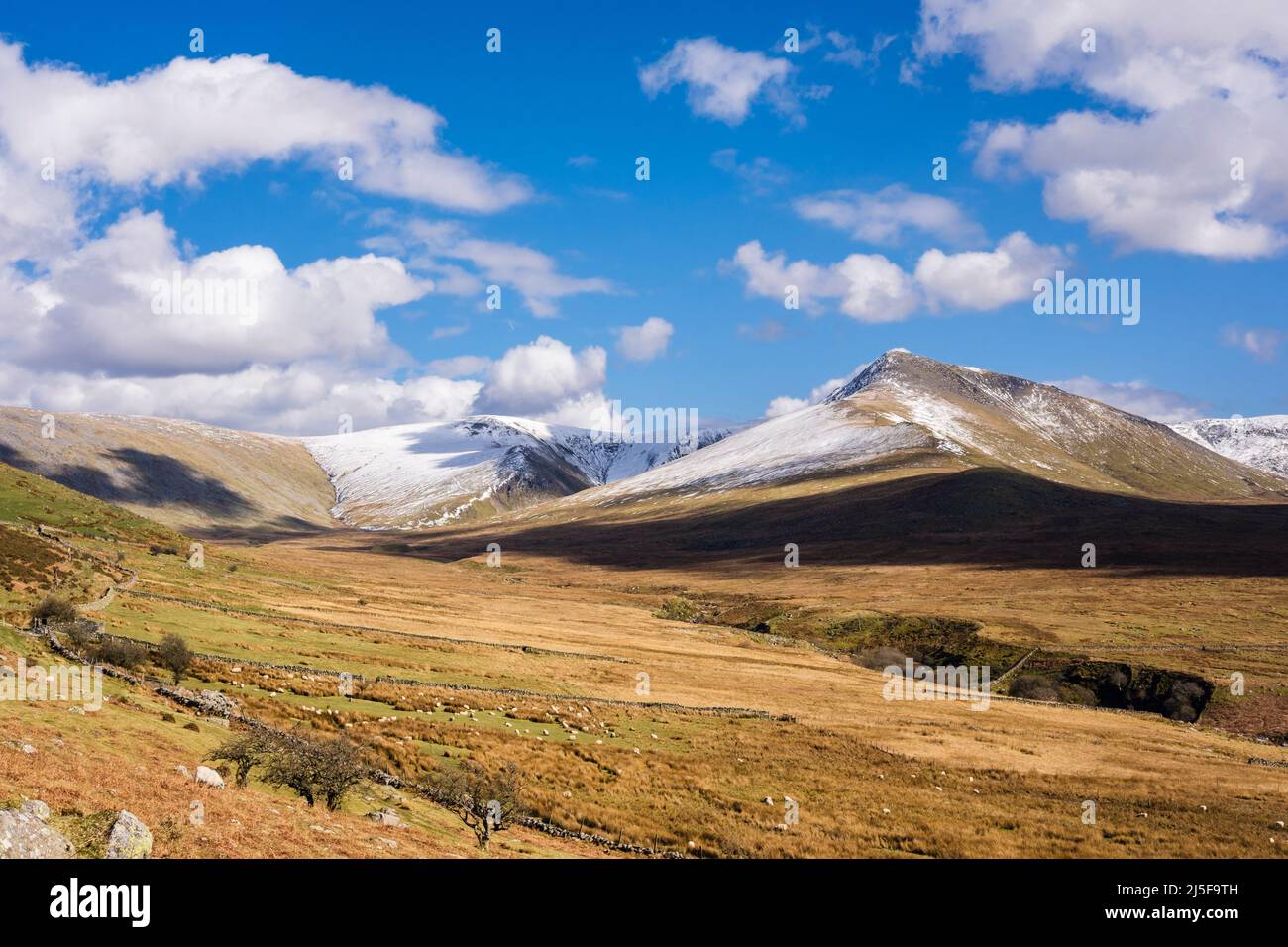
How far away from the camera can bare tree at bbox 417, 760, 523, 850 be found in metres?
28.8

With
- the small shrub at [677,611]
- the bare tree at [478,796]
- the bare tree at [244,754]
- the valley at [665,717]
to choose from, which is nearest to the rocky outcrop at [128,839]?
the valley at [665,717]

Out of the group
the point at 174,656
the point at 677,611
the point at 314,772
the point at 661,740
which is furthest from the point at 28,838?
the point at 677,611

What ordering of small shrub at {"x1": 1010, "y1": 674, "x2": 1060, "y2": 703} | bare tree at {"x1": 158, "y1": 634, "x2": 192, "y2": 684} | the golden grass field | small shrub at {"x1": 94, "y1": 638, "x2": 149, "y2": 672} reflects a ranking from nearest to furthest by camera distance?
the golden grass field → small shrub at {"x1": 94, "y1": 638, "x2": 149, "y2": 672} → bare tree at {"x1": 158, "y1": 634, "x2": 192, "y2": 684} → small shrub at {"x1": 1010, "y1": 674, "x2": 1060, "y2": 703}

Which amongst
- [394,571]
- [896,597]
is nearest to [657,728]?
[896,597]

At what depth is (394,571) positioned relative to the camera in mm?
190125

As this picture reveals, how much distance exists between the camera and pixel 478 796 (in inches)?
1183

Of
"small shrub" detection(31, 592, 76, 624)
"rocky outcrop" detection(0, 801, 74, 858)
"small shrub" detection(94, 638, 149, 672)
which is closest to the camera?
"rocky outcrop" detection(0, 801, 74, 858)

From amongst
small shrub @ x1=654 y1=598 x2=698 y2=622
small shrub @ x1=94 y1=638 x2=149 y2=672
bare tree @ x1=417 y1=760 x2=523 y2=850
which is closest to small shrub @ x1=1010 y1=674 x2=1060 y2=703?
small shrub @ x1=654 y1=598 x2=698 y2=622

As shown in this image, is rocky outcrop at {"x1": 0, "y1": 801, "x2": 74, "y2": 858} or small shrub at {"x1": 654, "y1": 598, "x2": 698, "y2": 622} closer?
rocky outcrop at {"x1": 0, "y1": 801, "x2": 74, "y2": 858}

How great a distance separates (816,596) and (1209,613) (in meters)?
58.5

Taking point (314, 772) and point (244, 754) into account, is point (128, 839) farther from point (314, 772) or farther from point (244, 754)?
point (244, 754)

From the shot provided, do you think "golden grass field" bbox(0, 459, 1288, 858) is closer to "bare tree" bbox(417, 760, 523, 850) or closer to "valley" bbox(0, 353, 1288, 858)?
"valley" bbox(0, 353, 1288, 858)
